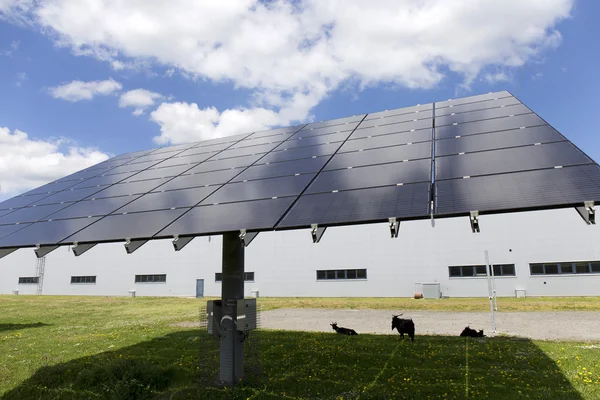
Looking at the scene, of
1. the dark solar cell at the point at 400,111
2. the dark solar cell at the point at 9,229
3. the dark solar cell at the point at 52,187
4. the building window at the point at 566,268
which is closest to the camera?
the dark solar cell at the point at 9,229

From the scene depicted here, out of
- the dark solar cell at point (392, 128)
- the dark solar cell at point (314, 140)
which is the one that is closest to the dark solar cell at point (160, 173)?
the dark solar cell at point (314, 140)

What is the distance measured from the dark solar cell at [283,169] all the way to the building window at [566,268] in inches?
1381

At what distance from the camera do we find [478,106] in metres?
14.5

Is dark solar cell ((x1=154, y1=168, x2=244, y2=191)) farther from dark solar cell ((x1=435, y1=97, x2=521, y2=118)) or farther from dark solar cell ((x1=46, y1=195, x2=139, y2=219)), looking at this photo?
dark solar cell ((x1=435, y1=97, x2=521, y2=118))

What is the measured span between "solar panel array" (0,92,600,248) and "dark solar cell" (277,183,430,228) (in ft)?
0.07

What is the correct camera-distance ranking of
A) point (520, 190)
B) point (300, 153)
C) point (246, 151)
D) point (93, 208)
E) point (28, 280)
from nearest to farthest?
1. point (520, 190)
2. point (93, 208)
3. point (300, 153)
4. point (246, 151)
5. point (28, 280)

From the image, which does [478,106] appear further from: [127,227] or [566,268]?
[566,268]

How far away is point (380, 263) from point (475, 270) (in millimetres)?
9443

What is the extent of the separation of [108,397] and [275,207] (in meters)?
5.85

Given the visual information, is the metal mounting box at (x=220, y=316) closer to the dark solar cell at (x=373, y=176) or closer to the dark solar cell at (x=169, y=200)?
the dark solar cell at (x=169, y=200)

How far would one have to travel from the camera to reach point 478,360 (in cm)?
1121

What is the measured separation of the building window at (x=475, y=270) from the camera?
3831 cm

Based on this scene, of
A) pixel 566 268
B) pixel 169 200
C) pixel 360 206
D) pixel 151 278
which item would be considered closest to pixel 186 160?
pixel 169 200

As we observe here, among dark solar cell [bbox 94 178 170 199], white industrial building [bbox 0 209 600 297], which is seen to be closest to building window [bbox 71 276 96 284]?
white industrial building [bbox 0 209 600 297]
